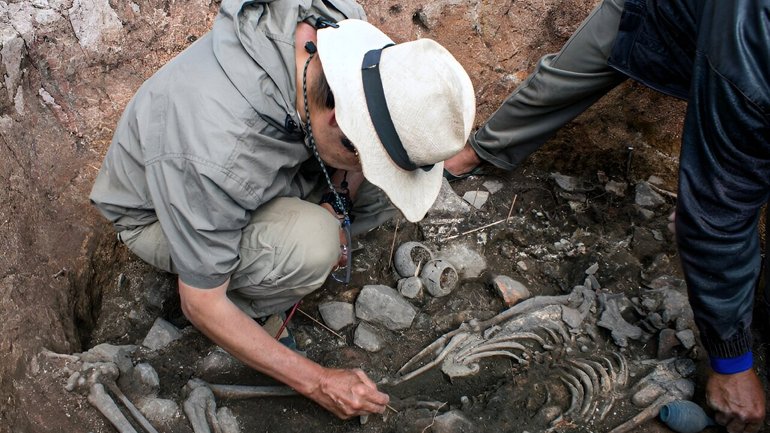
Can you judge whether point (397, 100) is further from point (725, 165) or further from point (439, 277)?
point (439, 277)

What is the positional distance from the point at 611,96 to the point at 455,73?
6.89 ft

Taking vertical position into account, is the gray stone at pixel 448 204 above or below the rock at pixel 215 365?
below

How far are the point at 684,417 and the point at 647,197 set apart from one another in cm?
143

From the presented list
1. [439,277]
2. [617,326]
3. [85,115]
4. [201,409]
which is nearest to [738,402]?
[617,326]

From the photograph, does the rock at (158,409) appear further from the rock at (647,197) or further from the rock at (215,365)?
the rock at (647,197)

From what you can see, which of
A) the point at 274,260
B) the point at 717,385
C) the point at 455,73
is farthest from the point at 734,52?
the point at 274,260

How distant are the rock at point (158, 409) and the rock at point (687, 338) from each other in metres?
2.08

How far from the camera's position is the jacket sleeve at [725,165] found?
2.14 metres

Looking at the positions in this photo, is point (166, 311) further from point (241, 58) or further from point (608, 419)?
point (608, 419)

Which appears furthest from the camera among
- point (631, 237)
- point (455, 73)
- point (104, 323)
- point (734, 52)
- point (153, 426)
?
point (631, 237)

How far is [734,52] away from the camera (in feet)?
7.03

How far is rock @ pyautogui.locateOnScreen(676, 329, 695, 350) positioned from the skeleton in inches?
2.6

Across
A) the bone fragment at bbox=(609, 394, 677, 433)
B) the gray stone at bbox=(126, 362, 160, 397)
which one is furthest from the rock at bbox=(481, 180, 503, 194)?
the gray stone at bbox=(126, 362, 160, 397)

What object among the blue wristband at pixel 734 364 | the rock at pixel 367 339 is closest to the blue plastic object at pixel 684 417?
the blue wristband at pixel 734 364
